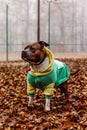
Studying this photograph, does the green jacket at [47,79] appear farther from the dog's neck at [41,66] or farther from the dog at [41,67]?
the dog's neck at [41,66]

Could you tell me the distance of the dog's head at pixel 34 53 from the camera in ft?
18.5

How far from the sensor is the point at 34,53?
18.7ft

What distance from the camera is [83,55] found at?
22.2 m

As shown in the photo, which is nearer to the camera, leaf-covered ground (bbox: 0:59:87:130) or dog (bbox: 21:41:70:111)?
leaf-covered ground (bbox: 0:59:87:130)

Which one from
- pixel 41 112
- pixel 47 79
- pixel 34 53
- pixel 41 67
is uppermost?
pixel 34 53

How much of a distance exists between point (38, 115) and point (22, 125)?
1.91 feet

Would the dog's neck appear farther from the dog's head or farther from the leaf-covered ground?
the leaf-covered ground

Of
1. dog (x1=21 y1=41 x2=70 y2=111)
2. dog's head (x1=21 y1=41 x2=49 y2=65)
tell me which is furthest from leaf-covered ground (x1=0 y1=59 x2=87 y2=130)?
dog's head (x1=21 y1=41 x2=49 y2=65)

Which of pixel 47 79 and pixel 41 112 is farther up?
pixel 47 79

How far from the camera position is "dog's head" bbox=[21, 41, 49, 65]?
18.5ft

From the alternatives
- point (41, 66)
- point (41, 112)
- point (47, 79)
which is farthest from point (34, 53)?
point (41, 112)

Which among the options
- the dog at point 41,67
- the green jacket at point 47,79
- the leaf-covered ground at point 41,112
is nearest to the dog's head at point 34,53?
the dog at point 41,67

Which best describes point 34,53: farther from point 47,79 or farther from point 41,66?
point 47,79

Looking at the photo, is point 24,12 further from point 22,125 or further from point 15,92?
point 22,125
